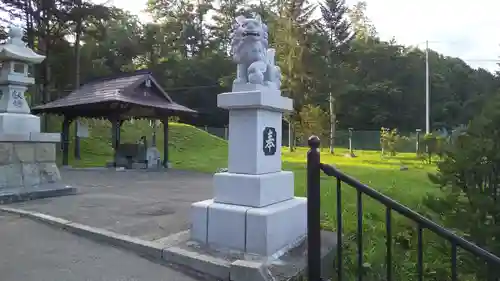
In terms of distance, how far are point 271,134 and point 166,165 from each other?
10.7 meters

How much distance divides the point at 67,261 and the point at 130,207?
7.15 ft

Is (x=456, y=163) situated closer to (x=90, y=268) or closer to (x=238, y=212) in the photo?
(x=238, y=212)

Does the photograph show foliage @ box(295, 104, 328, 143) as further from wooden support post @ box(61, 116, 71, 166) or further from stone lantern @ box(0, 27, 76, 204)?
stone lantern @ box(0, 27, 76, 204)

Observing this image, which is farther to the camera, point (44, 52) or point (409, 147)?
point (409, 147)

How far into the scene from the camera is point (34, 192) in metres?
6.05

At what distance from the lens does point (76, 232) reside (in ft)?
13.2

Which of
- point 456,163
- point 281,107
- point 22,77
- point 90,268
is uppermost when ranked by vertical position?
point 22,77

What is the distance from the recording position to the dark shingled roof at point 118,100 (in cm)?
1194

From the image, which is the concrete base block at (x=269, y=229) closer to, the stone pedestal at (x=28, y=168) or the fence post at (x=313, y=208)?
the fence post at (x=313, y=208)

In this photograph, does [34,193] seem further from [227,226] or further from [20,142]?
[227,226]

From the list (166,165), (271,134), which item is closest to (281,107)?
(271,134)

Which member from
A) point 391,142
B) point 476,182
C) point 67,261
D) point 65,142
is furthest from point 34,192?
point 391,142

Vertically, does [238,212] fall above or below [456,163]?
Answer: below

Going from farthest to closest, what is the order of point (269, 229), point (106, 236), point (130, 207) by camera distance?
point (130, 207) < point (106, 236) < point (269, 229)
